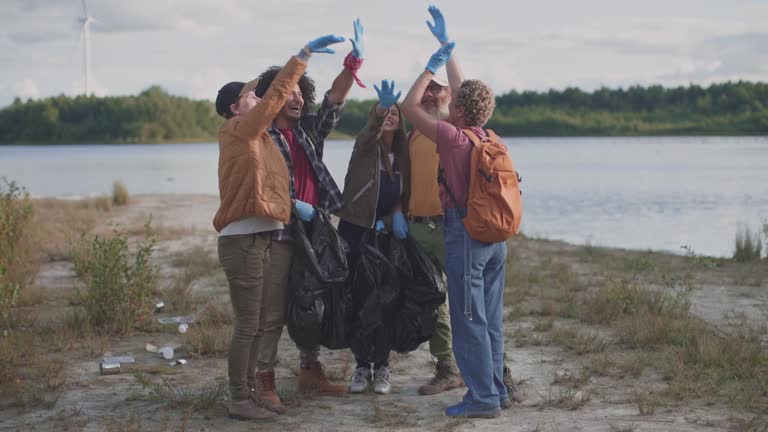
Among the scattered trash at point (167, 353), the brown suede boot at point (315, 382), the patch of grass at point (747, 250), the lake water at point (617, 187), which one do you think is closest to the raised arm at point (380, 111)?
the brown suede boot at point (315, 382)

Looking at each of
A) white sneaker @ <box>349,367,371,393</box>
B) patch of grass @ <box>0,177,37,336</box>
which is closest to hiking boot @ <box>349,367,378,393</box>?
white sneaker @ <box>349,367,371,393</box>

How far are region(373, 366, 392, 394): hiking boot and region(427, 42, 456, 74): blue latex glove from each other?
2008 mm

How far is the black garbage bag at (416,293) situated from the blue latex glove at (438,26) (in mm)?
1262

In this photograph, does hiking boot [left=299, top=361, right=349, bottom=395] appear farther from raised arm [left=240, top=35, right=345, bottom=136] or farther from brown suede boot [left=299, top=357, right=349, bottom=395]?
raised arm [left=240, top=35, right=345, bottom=136]

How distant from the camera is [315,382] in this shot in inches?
212

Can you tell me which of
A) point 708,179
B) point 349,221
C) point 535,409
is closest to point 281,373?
point 349,221

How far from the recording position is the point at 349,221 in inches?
208

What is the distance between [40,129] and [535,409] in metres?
76.2

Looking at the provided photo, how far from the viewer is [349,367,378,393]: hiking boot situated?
17.7ft

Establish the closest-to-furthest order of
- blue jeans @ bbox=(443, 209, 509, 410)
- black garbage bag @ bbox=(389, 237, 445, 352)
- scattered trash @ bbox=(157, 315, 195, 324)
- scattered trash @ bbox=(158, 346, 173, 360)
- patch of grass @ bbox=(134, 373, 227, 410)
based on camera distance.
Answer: blue jeans @ bbox=(443, 209, 509, 410) → patch of grass @ bbox=(134, 373, 227, 410) → black garbage bag @ bbox=(389, 237, 445, 352) → scattered trash @ bbox=(158, 346, 173, 360) → scattered trash @ bbox=(157, 315, 195, 324)

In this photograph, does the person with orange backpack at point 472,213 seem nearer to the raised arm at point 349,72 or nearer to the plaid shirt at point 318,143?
the raised arm at point 349,72

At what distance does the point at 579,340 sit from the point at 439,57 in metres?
2.92

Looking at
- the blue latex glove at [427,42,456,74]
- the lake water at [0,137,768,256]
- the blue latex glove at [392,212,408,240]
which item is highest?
the blue latex glove at [427,42,456,74]

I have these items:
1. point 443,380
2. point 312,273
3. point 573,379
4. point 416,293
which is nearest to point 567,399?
point 573,379
